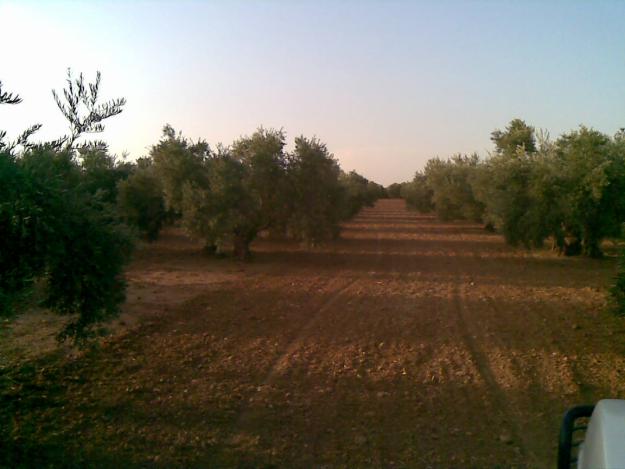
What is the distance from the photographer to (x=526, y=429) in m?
6.47

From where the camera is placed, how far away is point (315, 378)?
8.19 meters

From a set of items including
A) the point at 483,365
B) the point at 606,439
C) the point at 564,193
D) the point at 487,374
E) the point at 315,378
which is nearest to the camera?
the point at 606,439

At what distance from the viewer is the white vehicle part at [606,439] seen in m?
2.12

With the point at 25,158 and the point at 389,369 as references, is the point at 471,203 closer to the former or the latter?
the point at 389,369

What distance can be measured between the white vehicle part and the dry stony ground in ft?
10.8

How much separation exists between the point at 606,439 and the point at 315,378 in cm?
622

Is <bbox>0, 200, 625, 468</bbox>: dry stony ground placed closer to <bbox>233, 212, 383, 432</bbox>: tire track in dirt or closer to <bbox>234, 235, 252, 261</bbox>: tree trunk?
<bbox>233, 212, 383, 432</bbox>: tire track in dirt

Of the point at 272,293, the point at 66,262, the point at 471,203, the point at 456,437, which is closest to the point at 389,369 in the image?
the point at 456,437

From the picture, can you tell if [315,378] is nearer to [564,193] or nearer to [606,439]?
[606,439]

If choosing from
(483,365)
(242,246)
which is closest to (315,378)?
(483,365)

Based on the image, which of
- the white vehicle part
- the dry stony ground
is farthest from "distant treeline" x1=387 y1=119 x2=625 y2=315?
Answer: the white vehicle part

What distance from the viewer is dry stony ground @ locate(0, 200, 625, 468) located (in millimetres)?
5871

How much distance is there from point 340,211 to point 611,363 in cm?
1691

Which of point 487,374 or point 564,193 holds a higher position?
point 564,193
